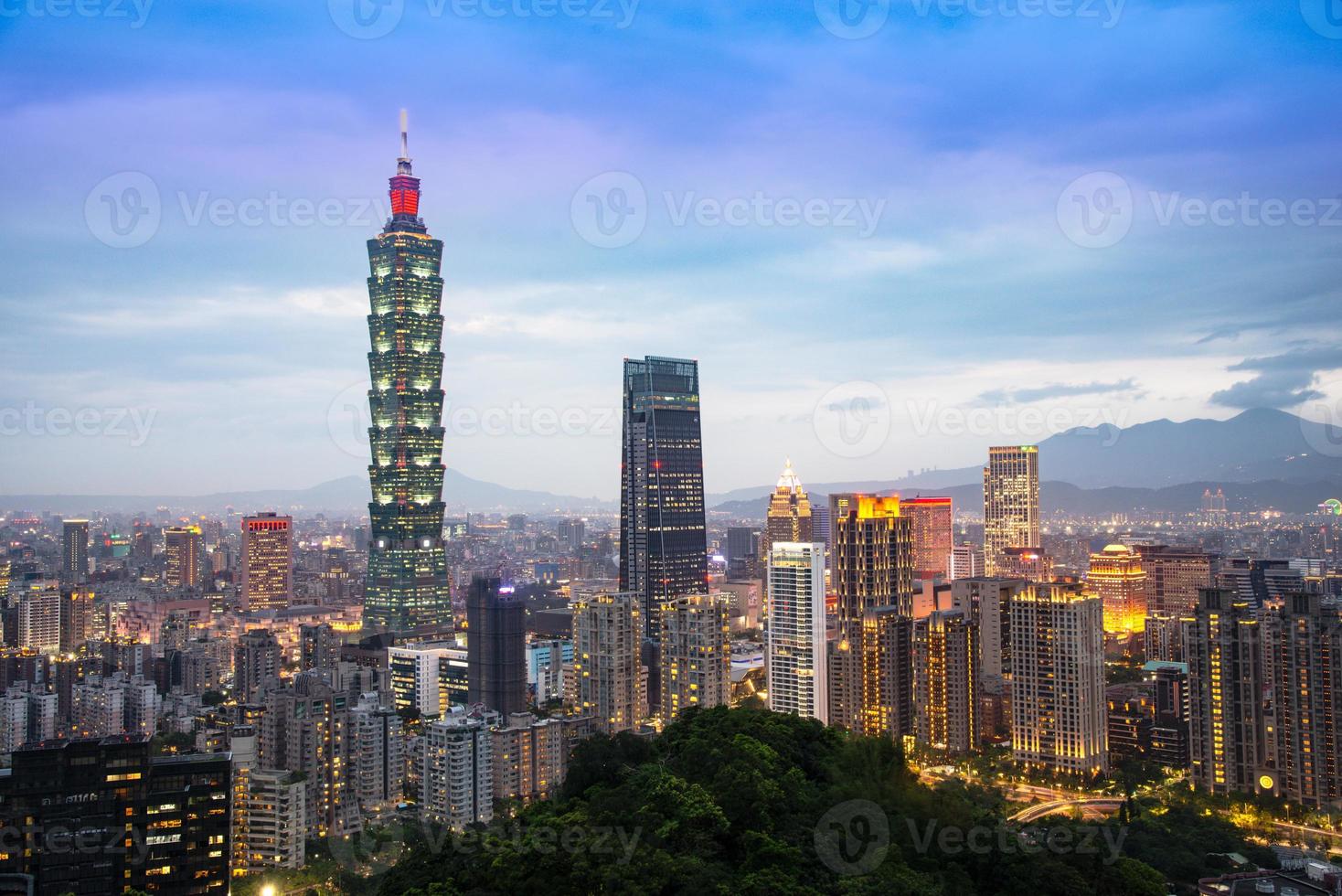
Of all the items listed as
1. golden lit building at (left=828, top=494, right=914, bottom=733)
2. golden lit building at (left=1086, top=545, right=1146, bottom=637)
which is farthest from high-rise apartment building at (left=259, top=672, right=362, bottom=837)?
golden lit building at (left=1086, top=545, right=1146, bottom=637)

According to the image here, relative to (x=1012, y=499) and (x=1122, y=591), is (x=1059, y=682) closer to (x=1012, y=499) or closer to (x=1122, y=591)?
(x=1122, y=591)

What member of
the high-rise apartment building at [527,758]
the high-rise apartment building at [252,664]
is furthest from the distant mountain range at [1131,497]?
the high-rise apartment building at [527,758]

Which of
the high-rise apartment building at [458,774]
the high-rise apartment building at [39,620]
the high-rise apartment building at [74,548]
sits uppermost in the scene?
the high-rise apartment building at [74,548]

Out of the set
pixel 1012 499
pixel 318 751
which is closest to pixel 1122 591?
pixel 1012 499

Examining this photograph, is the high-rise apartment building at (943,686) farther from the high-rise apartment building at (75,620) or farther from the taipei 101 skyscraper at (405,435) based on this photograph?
the high-rise apartment building at (75,620)

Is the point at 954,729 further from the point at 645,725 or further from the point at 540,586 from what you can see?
the point at 540,586

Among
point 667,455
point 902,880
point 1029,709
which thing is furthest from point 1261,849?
point 667,455
